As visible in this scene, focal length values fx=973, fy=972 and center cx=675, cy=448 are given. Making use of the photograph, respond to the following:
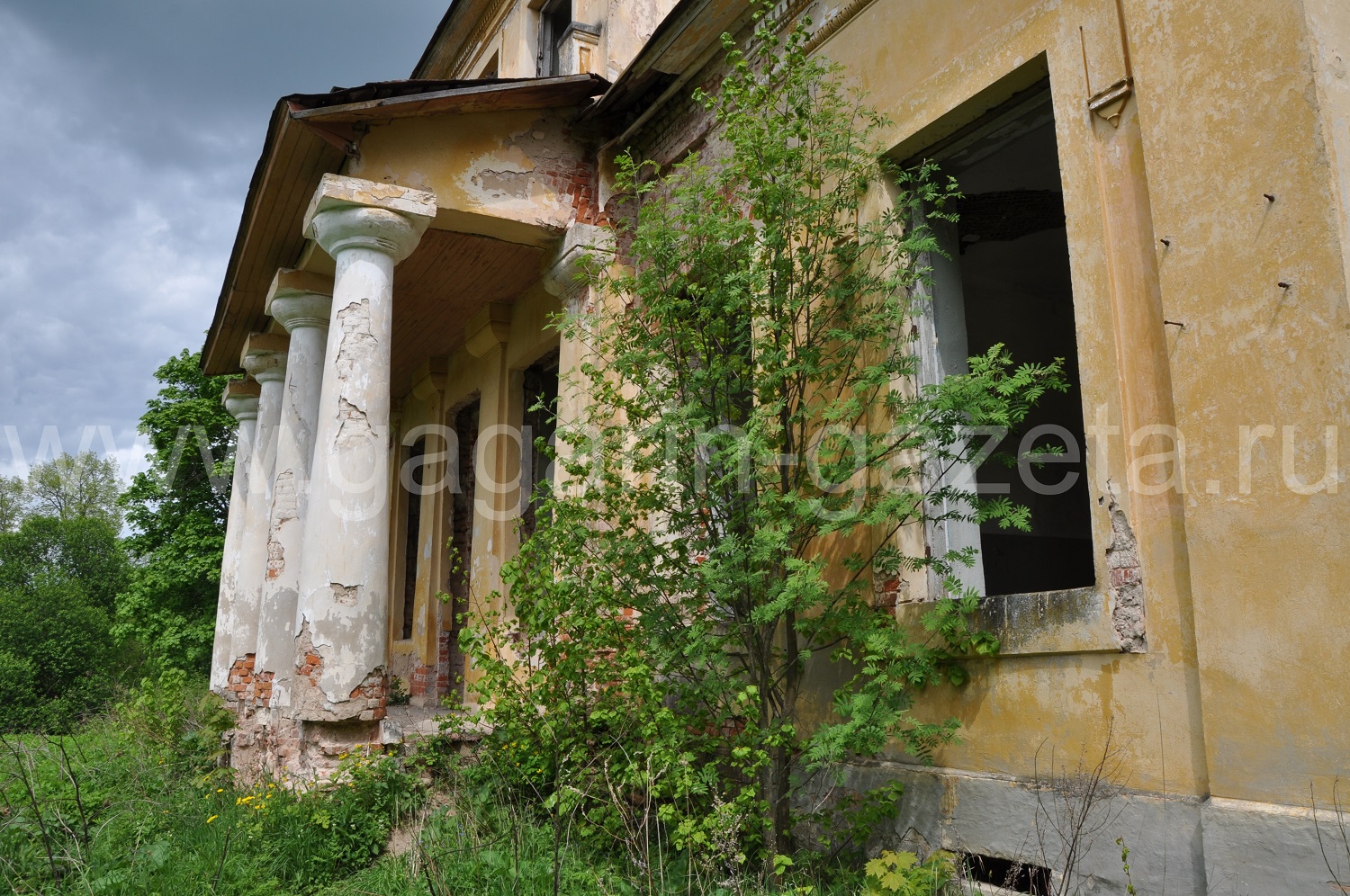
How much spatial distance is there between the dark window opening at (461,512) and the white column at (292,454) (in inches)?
134

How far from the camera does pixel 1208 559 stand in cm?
349

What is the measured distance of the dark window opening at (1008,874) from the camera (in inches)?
159

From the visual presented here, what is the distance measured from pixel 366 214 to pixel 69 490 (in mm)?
35485

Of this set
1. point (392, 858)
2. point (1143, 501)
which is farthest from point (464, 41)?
point (1143, 501)

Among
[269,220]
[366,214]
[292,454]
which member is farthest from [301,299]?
[366,214]

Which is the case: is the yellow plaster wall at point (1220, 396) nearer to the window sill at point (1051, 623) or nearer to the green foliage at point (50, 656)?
the window sill at point (1051, 623)

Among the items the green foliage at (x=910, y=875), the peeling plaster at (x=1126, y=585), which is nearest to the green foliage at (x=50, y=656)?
the green foliage at (x=910, y=875)

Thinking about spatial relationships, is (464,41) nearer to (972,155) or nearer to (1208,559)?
(972,155)

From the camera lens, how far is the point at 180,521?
19.3 m

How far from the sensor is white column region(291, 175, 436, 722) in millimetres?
6508

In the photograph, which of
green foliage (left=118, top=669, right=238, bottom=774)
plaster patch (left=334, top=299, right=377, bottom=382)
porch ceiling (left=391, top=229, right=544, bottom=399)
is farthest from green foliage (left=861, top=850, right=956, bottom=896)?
porch ceiling (left=391, top=229, right=544, bottom=399)

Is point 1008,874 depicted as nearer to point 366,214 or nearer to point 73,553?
point 366,214

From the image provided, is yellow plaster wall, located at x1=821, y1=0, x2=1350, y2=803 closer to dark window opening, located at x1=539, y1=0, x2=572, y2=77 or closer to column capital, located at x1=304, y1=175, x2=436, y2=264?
column capital, located at x1=304, y1=175, x2=436, y2=264

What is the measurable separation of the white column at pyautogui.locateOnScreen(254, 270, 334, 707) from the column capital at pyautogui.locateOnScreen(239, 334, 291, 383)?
1.62 meters
